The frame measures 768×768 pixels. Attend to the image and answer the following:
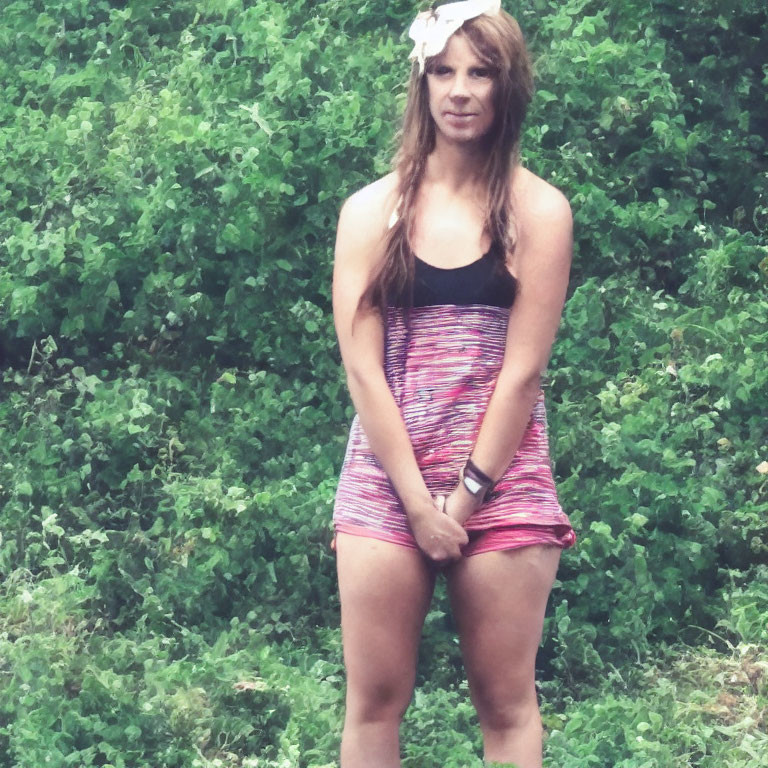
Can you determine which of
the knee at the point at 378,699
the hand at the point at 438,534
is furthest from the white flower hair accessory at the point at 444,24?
the knee at the point at 378,699

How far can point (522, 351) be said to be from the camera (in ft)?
11.6

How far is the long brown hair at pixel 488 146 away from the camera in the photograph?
3518mm

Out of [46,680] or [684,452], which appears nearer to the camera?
[46,680]

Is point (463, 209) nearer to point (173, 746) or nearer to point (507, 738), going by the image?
point (507, 738)

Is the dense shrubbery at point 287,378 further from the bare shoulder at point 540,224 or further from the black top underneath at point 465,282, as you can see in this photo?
the bare shoulder at point 540,224

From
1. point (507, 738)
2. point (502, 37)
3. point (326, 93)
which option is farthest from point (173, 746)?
point (326, 93)

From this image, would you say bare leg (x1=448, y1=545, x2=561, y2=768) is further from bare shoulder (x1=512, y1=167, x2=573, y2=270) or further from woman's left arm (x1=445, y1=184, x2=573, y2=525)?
bare shoulder (x1=512, y1=167, x2=573, y2=270)

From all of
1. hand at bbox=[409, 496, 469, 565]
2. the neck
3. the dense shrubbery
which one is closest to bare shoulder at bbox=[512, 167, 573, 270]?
the neck

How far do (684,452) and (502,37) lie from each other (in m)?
2.69

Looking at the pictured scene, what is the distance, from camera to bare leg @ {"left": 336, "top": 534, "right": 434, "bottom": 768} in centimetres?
354

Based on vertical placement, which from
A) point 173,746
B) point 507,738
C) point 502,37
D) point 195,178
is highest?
point 502,37

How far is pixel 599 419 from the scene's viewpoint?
6.02 metres

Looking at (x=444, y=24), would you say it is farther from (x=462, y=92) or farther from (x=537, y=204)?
(x=537, y=204)

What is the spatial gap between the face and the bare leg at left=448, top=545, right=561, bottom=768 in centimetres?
101
